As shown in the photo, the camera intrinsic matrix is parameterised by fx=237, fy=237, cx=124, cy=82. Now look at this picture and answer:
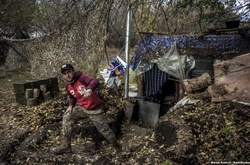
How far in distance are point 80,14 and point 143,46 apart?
3736mm

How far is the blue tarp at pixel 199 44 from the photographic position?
702cm

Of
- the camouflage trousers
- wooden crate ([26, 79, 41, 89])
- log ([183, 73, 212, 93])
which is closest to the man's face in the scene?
the camouflage trousers

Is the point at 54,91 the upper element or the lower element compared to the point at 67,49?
lower

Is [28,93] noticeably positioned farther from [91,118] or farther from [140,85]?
[140,85]

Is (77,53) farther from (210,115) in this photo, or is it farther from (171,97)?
(210,115)

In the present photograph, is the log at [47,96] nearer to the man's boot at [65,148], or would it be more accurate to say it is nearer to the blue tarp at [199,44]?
the man's boot at [65,148]

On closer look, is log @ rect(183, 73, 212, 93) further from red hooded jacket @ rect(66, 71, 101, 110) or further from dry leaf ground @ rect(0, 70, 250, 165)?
red hooded jacket @ rect(66, 71, 101, 110)

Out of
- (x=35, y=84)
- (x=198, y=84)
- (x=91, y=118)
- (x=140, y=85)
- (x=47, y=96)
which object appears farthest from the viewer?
(x=140, y=85)

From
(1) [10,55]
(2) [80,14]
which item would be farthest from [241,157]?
(1) [10,55]

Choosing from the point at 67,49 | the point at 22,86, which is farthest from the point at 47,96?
the point at 67,49

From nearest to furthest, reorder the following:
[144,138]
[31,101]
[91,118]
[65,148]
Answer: [91,118], [65,148], [144,138], [31,101]

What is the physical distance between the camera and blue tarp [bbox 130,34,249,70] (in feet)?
23.0

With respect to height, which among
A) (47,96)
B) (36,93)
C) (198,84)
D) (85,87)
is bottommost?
(47,96)

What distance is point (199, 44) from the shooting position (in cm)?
734
